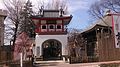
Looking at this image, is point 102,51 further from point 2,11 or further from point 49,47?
point 2,11

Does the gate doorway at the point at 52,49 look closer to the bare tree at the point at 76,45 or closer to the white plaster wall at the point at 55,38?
the white plaster wall at the point at 55,38

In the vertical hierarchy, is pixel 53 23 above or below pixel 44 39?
above

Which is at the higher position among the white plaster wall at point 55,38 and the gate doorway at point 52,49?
the white plaster wall at point 55,38

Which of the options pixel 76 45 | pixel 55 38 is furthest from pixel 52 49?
pixel 76 45

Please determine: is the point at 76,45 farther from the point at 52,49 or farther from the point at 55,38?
the point at 52,49

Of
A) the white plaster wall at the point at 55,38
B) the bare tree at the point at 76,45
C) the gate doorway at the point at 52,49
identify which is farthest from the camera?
the gate doorway at the point at 52,49

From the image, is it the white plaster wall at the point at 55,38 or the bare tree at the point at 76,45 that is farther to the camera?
the white plaster wall at the point at 55,38

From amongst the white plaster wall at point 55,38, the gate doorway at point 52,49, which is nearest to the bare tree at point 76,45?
the white plaster wall at point 55,38

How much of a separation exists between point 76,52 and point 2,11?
1853 cm

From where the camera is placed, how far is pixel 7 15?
51.4 metres

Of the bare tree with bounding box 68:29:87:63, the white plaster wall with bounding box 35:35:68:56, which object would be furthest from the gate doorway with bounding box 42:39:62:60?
the bare tree with bounding box 68:29:87:63

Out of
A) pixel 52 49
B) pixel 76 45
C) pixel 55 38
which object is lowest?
pixel 52 49

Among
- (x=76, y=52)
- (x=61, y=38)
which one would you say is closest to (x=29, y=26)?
(x=61, y=38)

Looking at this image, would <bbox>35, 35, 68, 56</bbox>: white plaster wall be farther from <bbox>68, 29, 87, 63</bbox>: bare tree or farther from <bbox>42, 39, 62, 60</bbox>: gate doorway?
<bbox>42, 39, 62, 60</bbox>: gate doorway
